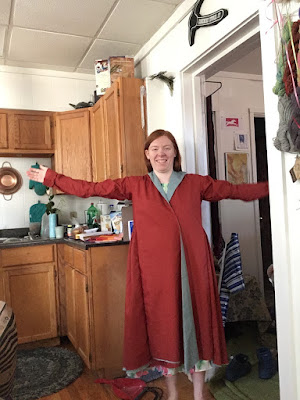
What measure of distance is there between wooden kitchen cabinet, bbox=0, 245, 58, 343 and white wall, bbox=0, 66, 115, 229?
26.7 inches

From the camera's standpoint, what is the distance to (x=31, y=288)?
2713mm

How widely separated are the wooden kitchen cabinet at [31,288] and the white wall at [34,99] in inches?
26.7

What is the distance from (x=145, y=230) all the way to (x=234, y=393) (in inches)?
42.2

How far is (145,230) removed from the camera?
1.74 meters

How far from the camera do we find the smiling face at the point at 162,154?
1782 mm

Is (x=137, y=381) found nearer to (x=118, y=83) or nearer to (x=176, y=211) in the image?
(x=176, y=211)

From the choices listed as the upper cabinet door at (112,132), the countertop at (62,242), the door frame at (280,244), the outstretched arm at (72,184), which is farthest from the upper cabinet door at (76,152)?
the door frame at (280,244)

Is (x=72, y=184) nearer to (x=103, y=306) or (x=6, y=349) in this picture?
(x=103, y=306)

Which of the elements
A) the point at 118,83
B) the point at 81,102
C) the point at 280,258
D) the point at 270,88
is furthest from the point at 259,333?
the point at 81,102

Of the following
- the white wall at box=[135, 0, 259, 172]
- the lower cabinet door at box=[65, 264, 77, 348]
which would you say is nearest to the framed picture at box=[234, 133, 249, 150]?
the white wall at box=[135, 0, 259, 172]

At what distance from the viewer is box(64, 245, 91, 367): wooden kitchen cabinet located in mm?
2264

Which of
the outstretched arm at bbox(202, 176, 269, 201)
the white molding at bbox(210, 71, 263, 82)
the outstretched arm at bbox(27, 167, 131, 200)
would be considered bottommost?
the outstretched arm at bbox(202, 176, 269, 201)

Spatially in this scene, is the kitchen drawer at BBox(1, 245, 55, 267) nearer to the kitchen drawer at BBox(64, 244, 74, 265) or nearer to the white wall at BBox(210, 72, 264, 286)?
the kitchen drawer at BBox(64, 244, 74, 265)

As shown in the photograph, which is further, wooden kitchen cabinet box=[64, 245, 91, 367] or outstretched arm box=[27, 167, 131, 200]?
wooden kitchen cabinet box=[64, 245, 91, 367]
